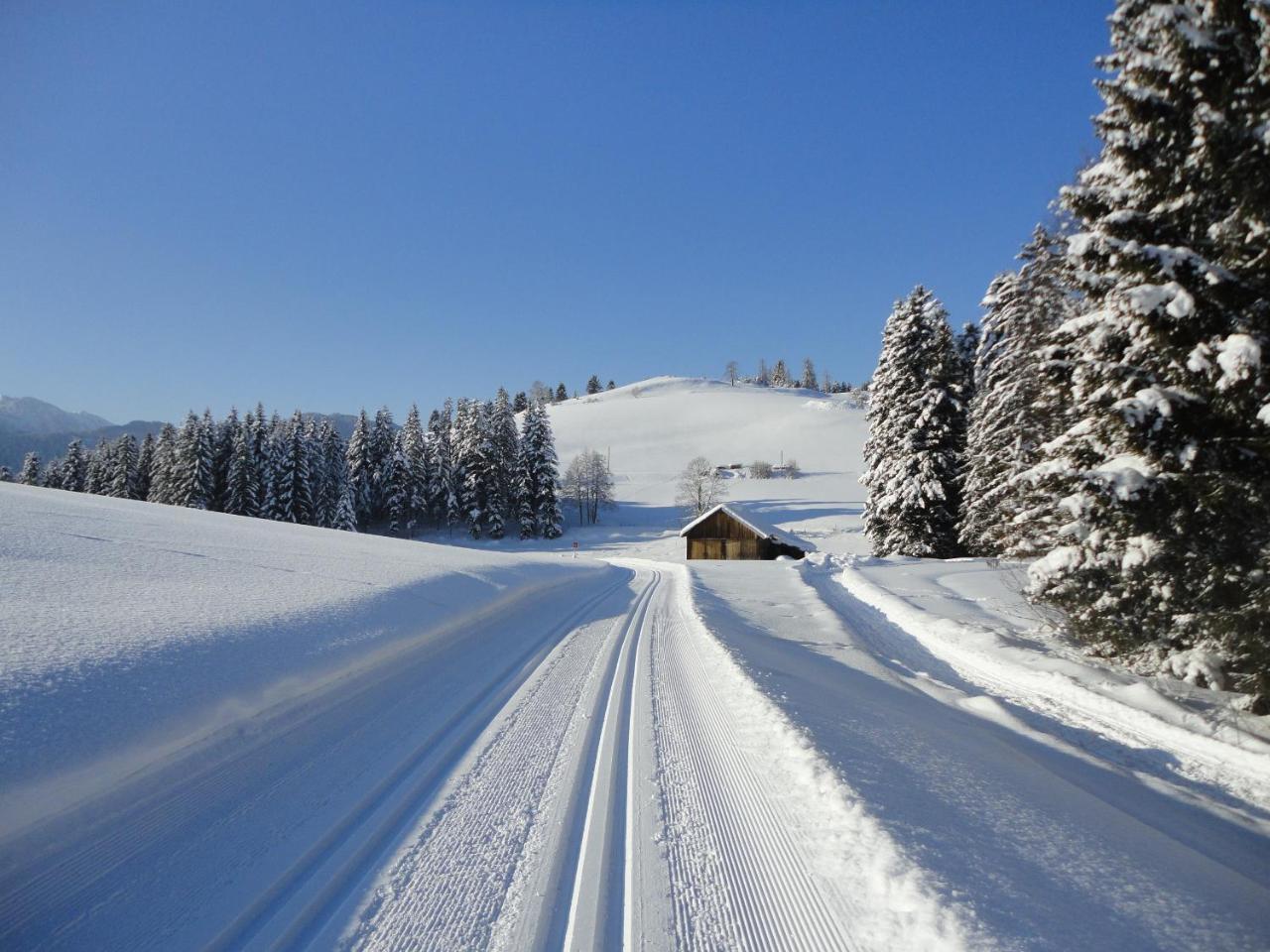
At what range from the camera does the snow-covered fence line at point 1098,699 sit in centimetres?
544

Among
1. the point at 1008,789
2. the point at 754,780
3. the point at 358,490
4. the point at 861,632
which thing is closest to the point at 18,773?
the point at 754,780

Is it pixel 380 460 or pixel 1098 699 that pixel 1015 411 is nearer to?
pixel 1098 699

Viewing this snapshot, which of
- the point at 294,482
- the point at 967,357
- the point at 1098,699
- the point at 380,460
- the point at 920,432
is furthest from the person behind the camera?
the point at 380,460

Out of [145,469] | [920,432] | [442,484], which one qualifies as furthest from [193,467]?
[920,432]

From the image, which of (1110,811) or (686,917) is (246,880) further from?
(1110,811)

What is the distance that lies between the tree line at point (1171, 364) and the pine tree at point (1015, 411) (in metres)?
0.75

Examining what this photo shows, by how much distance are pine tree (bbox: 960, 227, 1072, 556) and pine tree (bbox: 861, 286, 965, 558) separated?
1.33 meters

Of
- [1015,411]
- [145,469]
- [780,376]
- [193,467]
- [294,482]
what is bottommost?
A: [1015,411]

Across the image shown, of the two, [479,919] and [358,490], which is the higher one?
[358,490]

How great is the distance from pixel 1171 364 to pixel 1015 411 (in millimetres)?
13132

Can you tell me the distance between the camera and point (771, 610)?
47.7 ft

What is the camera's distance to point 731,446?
344 feet

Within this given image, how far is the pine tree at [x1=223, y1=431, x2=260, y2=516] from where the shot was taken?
165 ft

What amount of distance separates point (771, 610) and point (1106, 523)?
26.9 ft
